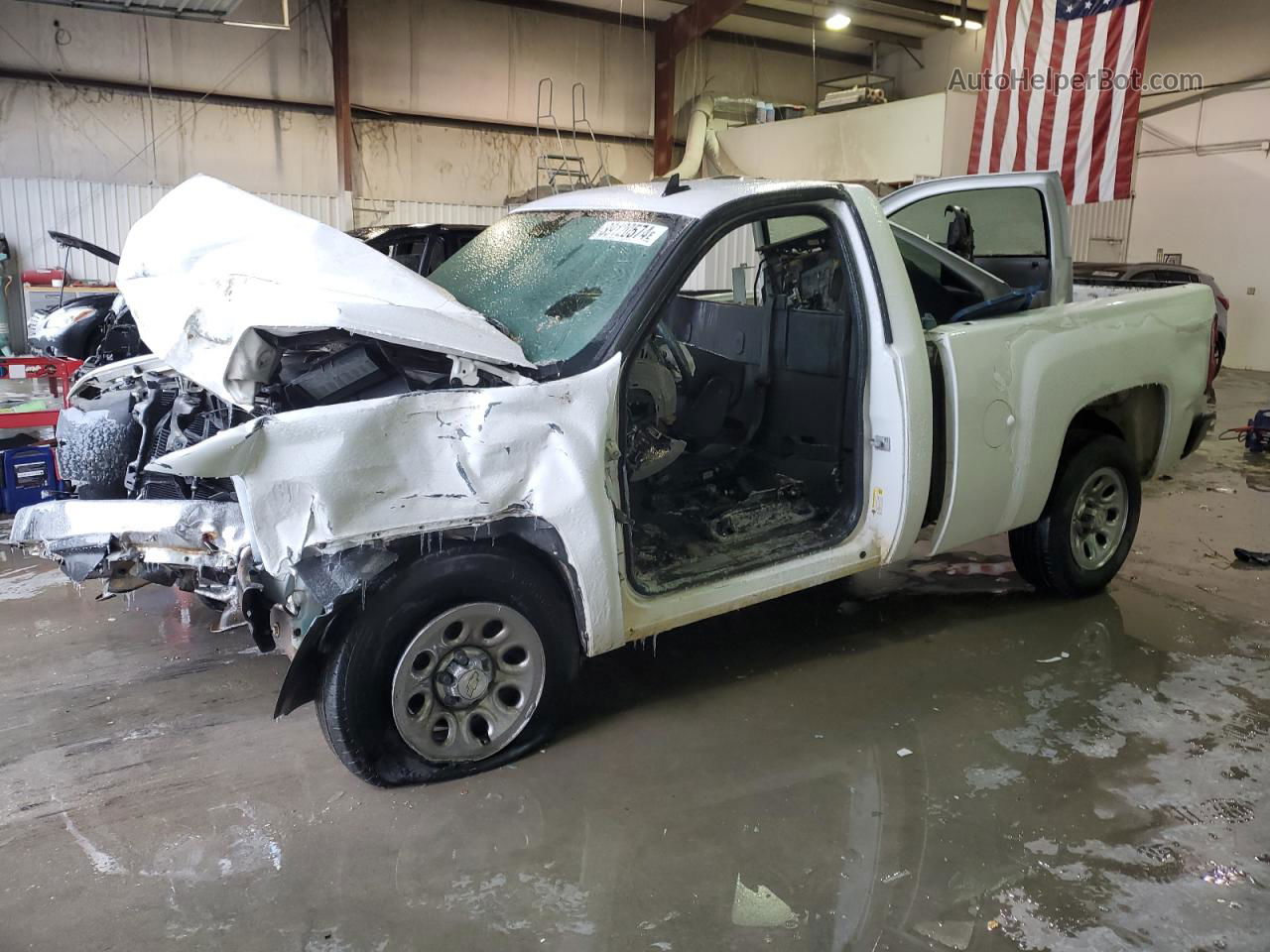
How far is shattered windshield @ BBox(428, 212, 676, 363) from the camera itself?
299 centimetres

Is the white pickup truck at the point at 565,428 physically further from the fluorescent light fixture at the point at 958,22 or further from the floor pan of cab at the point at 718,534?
the fluorescent light fixture at the point at 958,22

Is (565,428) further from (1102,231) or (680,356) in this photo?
(1102,231)

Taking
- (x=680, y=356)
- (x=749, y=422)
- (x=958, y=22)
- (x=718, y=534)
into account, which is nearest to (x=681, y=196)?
(x=680, y=356)

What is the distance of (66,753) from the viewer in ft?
10.1

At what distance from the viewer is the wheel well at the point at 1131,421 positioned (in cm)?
430

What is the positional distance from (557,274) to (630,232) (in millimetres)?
301

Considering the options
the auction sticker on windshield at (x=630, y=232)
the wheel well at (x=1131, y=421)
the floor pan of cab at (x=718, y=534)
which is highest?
the auction sticker on windshield at (x=630, y=232)

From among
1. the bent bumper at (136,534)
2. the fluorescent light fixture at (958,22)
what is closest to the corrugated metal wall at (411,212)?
the fluorescent light fixture at (958,22)

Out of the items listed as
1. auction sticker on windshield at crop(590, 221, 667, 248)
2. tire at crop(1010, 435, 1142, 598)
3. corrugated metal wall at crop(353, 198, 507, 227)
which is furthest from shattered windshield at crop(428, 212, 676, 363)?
corrugated metal wall at crop(353, 198, 507, 227)

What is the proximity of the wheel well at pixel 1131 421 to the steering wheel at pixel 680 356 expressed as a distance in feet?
5.68

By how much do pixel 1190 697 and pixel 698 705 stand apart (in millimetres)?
1871

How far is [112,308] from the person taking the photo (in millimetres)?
6031

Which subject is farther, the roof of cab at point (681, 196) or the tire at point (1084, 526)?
the tire at point (1084, 526)

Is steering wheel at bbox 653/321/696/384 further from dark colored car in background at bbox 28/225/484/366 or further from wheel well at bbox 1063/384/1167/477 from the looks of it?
dark colored car in background at bbox 28/225/484/366
